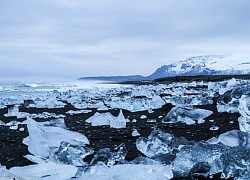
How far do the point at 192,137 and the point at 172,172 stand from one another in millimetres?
1450

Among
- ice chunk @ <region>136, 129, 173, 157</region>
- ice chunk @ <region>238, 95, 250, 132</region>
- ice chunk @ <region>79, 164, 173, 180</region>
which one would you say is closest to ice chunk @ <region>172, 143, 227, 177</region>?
ice chunk @ <region>79, 164, 173, 180</region>

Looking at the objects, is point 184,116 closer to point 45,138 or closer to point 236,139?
point 236,139

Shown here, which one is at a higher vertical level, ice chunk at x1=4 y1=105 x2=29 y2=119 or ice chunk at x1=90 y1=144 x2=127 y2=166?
ice chunk at x1=90 y1=144 x2=127 y2=166

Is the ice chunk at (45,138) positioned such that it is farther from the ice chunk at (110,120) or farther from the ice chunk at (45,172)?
the ice chunk at (110,120)

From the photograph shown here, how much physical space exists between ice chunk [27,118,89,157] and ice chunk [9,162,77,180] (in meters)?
0.79

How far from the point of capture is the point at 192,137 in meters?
3.47

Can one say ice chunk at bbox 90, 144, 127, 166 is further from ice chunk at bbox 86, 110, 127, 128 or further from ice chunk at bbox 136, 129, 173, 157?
ice chunk at bbox 86, 110, 127, 128

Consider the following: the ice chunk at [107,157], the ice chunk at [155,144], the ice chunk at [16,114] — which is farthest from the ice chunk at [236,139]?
the ice chunk at [16,114]

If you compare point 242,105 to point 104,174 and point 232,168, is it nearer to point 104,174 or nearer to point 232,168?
point 232,168

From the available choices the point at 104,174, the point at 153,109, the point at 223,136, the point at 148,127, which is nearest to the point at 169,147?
the point at 223,136

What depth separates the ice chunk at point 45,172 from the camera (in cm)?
182

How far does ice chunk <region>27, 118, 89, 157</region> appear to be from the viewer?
2818mm

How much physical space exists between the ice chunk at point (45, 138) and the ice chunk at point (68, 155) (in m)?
0.18

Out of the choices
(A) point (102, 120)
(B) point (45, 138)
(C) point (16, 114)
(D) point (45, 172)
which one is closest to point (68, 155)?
(B) point (45, 138)
